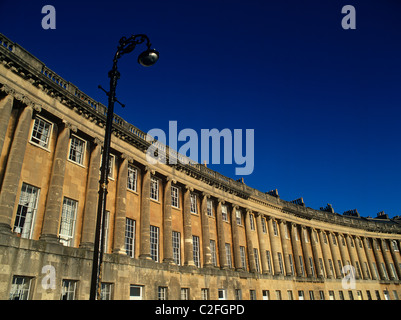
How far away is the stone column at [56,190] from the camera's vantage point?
47.8 feet

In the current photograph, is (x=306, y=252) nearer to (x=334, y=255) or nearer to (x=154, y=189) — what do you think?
(x=334, y=255)

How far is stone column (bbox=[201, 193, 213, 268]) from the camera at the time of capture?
25.2 metres

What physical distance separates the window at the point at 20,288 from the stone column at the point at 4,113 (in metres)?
5.98

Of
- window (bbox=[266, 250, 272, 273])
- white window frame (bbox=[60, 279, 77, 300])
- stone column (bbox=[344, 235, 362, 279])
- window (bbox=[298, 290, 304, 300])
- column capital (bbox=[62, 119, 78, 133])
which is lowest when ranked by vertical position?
window (bbox=[298, 290, 304, 300])

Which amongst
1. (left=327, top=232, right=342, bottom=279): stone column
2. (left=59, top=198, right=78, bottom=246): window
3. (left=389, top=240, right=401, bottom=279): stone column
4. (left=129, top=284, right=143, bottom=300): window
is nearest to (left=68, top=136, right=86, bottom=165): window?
(left=59, top=198, right=78, bottom=246): window

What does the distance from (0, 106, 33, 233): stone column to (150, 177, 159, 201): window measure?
10.5 metres

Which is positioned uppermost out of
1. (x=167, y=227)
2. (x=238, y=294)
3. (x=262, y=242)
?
(x=262, y=242)

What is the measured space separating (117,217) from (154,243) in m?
4.25

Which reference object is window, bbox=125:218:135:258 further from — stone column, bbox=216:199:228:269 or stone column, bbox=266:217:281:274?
stone column, bbox=266:217:281:274

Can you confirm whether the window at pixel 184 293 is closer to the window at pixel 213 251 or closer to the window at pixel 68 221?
the window at pixel 213 251

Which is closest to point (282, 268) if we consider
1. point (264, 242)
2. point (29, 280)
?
point (264, 242)

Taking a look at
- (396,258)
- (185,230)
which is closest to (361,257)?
(396,258)

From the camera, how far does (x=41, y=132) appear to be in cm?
1658
